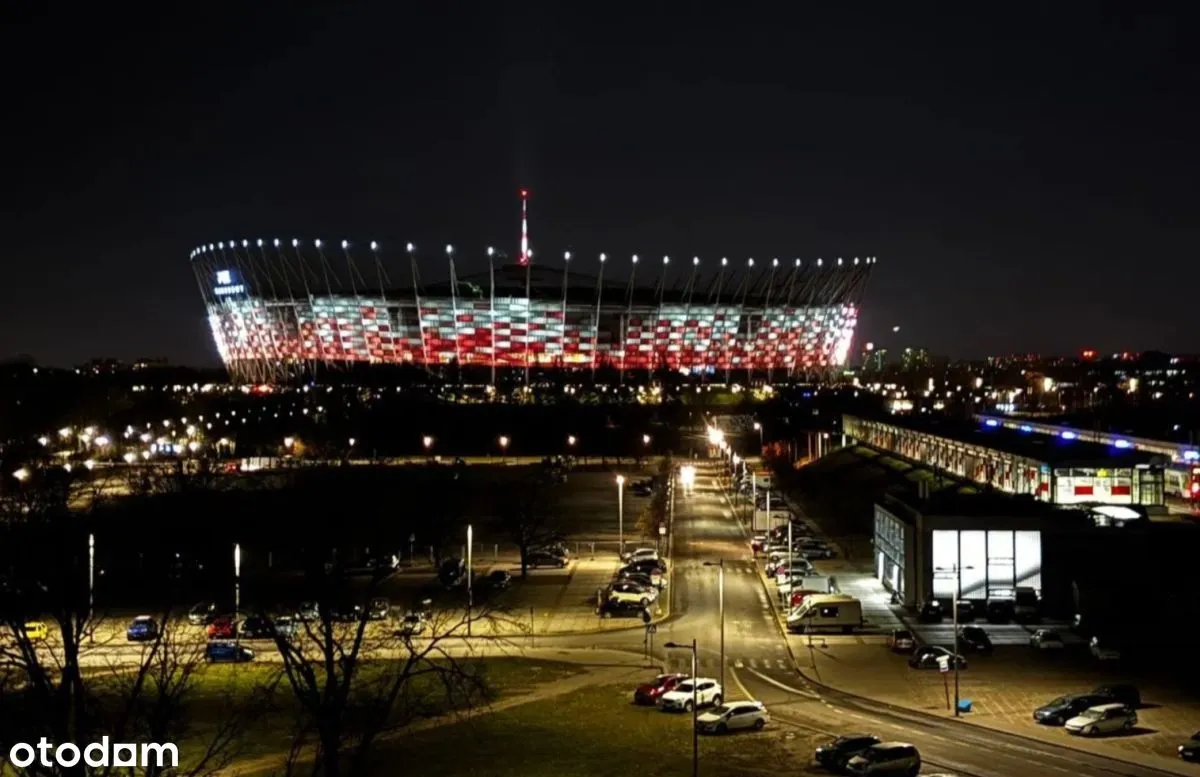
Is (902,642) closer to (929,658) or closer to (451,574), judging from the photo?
(929,658)

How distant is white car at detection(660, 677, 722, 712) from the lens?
12234 millimetres

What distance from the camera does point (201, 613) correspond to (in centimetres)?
1644

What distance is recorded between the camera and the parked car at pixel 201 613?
15.8 m

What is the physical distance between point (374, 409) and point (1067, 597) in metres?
36.1

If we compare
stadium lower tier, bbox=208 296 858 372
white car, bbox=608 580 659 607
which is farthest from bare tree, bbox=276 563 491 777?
stadium lower tier, bbox=208 296 858 372

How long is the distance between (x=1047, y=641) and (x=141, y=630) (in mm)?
11319

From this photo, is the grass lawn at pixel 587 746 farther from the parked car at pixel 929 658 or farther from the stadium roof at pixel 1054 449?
the stadium roof at pixel 1054 449

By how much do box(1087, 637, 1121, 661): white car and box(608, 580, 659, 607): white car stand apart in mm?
5963

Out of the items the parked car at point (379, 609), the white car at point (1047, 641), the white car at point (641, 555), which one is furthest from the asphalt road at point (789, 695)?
the white car at point (1047, 641)

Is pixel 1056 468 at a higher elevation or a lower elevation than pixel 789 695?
higher

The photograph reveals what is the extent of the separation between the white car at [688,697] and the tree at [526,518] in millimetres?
8739

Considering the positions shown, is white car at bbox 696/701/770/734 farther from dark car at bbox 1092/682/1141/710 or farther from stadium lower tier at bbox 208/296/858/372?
stadium lower tier at bbox 208/296/858/372

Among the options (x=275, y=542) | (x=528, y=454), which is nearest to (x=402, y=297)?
(x=528, y=454)

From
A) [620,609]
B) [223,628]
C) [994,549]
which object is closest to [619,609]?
[620,609]
